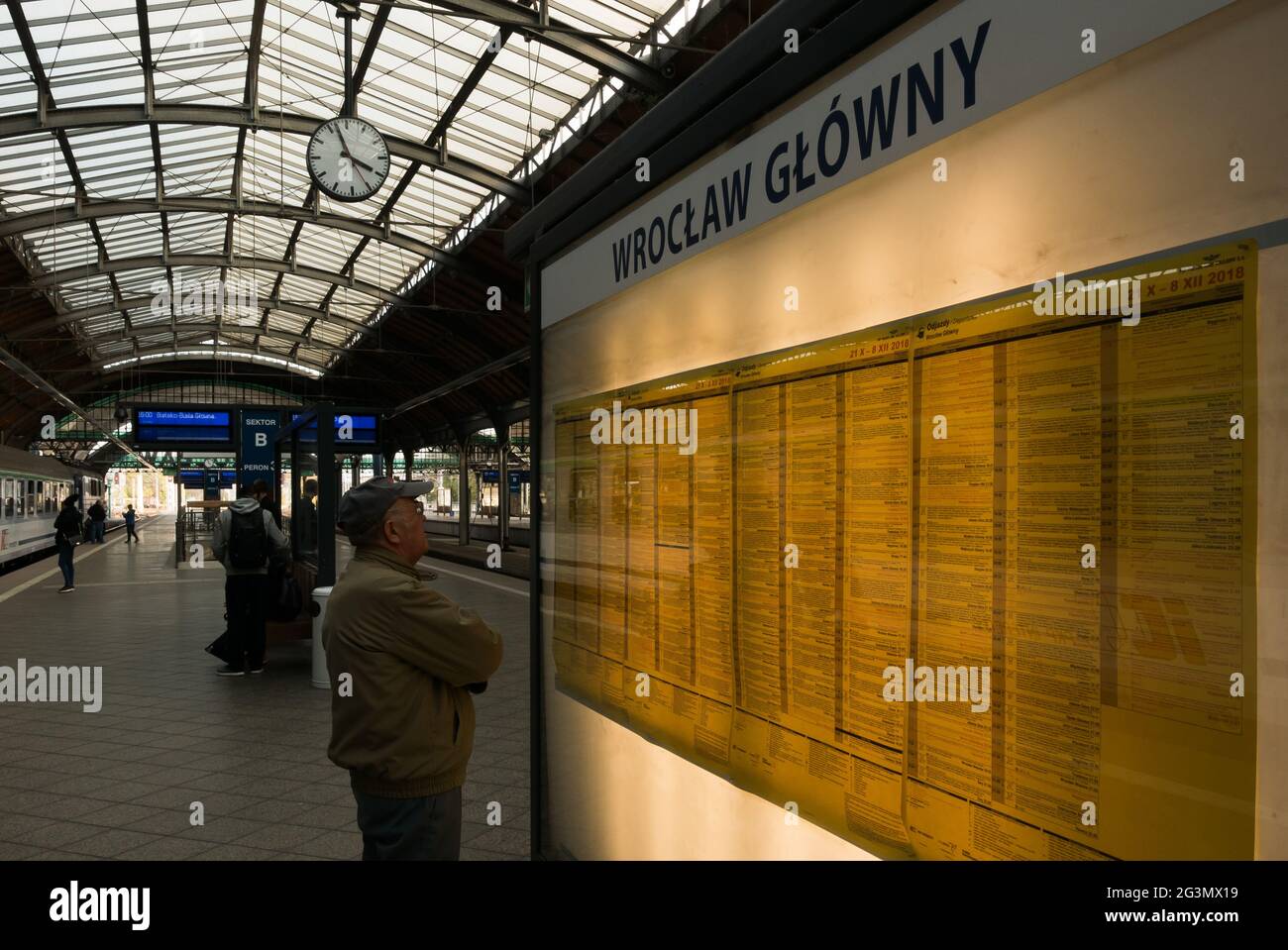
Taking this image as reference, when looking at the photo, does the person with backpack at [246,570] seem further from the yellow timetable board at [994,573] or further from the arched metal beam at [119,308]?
the arched metal beam at [119,308]

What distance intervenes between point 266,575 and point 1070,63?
9.01 m

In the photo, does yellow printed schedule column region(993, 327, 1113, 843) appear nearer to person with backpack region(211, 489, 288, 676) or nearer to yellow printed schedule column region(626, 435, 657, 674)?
yellow printed schedule column region(626, 435, 657, 674)

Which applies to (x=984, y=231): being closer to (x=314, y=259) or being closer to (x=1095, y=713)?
(x=1095, y=713)

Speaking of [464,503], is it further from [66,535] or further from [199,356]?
[199,356]

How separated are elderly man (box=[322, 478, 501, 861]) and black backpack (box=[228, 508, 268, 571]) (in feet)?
21.4

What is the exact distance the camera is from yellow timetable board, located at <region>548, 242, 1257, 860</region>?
4.64 ft

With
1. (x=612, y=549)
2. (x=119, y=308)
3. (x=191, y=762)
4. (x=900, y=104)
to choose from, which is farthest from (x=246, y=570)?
(x=119, y=308)

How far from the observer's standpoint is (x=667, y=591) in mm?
2930

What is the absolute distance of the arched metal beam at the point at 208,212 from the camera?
21.0m

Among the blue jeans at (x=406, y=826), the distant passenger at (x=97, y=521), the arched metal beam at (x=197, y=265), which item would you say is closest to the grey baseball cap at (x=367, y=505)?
the blue jeans at (x=406, y=826)

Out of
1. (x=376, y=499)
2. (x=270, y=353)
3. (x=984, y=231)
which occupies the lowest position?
(x=376, y=499)

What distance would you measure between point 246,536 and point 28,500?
20.3 meters
